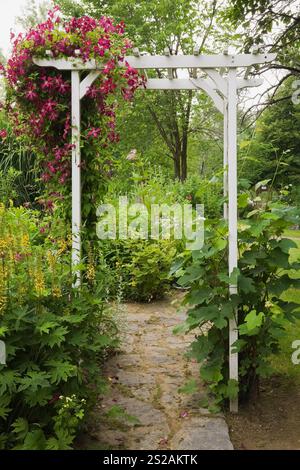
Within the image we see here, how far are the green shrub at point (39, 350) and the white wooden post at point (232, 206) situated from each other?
2.90 ft

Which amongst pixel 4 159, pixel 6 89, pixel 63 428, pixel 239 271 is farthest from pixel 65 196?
pixel 4 159

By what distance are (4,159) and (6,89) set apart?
3787 mm

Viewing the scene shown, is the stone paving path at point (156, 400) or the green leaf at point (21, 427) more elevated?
the green leaf at point (21, 427)

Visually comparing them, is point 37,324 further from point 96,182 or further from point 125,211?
point 125,211

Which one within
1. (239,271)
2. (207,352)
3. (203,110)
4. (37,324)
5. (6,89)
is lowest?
(207,352)

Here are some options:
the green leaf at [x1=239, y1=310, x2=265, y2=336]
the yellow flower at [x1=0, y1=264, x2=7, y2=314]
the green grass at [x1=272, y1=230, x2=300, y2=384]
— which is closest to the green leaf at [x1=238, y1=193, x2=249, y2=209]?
the green grass at [x1=272, y1=230, x2=300, y2=384]

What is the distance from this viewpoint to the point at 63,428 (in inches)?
93.0

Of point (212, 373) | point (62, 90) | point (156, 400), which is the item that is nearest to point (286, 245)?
point (212, 373)

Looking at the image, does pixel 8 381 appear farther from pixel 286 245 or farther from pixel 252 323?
pixel 286 245

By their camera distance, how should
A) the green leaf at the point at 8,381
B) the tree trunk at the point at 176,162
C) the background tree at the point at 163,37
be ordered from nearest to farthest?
the green leaf at the point at 8,381, the background tree at the point at 163,37, the tree trunk at the point at 176,162

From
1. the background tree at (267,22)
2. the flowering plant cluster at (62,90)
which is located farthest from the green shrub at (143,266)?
the background tree at (267,22)

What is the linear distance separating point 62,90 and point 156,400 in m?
2.17

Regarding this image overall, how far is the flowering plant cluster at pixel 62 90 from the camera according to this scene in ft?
10.6

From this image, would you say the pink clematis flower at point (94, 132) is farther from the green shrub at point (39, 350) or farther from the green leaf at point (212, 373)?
the green leaf at point (212, 373)
